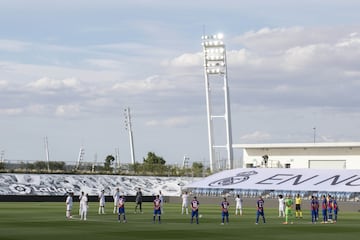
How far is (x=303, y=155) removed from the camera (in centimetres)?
10869

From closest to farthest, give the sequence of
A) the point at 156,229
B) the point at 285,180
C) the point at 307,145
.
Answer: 1. the point at 156,229
2. the point at 285,180
3. the point at 307,145

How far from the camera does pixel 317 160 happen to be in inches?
4215

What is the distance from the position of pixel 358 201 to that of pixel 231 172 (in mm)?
21823

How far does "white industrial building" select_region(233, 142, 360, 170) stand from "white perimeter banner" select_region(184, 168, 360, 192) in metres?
9.62

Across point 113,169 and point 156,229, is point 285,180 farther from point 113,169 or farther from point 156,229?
point 156,229

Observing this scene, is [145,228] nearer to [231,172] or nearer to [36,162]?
[231,172]

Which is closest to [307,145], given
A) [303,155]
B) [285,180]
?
[303,155]

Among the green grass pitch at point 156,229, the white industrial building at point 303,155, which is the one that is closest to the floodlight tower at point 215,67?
the white industrial building at point 303,155

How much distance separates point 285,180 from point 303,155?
51.7 feet

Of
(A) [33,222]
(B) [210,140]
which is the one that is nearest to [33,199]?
(B) [210,140]

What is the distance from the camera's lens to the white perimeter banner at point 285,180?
290ft

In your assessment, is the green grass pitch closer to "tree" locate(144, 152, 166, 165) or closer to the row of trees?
the row of trees

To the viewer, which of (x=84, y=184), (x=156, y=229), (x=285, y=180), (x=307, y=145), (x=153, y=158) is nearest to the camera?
(x=156, y=229)

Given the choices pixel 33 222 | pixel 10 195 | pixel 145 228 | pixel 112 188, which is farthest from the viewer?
pixel 112 188
